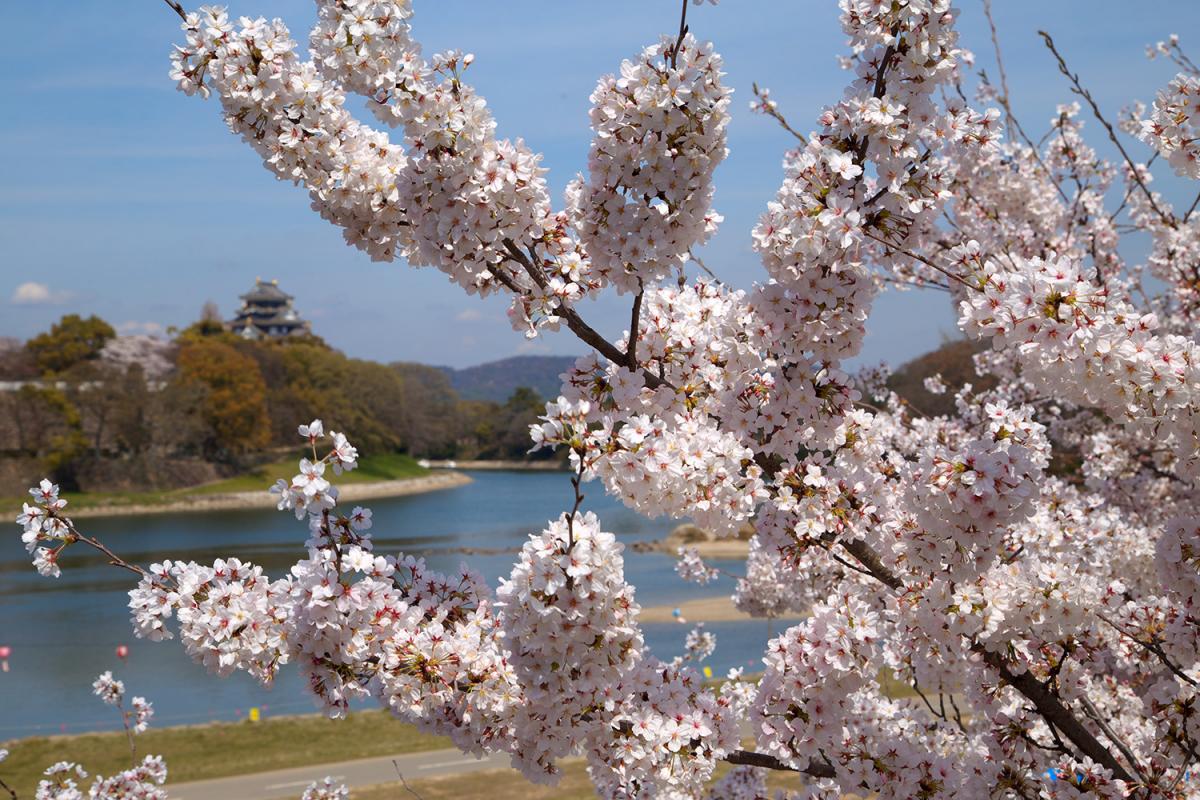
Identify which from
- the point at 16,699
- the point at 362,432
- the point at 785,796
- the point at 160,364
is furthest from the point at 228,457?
the point at 785,796

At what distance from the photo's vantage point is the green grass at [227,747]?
50.8 ft

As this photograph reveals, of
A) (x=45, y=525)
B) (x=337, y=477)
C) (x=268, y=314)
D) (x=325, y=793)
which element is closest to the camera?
(x=45, y=525)

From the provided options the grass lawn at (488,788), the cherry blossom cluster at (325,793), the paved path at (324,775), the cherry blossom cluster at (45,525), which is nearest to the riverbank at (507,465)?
the paved path at (324,775)

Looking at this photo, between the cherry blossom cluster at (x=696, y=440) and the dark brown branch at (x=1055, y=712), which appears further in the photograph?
the dark brown branch at (x=1055, y=712)

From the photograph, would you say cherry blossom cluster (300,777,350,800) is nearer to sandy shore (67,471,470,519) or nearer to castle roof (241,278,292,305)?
sandy shore (67,471,470,519)

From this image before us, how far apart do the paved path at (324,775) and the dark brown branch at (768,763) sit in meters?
11.3

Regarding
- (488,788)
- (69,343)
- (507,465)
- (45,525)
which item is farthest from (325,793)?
(507,465)

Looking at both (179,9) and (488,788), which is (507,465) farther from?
(179,9)

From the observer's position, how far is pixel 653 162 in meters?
2.92

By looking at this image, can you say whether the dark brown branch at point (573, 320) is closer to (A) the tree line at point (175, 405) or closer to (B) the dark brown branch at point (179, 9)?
(B) the dark brown branch at point (179, 9)

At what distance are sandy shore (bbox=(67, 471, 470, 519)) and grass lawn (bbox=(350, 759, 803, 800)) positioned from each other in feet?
140

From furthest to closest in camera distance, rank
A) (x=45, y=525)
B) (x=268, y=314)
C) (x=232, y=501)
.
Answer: (x=268, y=314)
(x=232, y=501)
(x=45, y=525)

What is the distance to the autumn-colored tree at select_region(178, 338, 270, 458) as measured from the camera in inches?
3157

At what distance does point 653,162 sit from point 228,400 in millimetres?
82430
